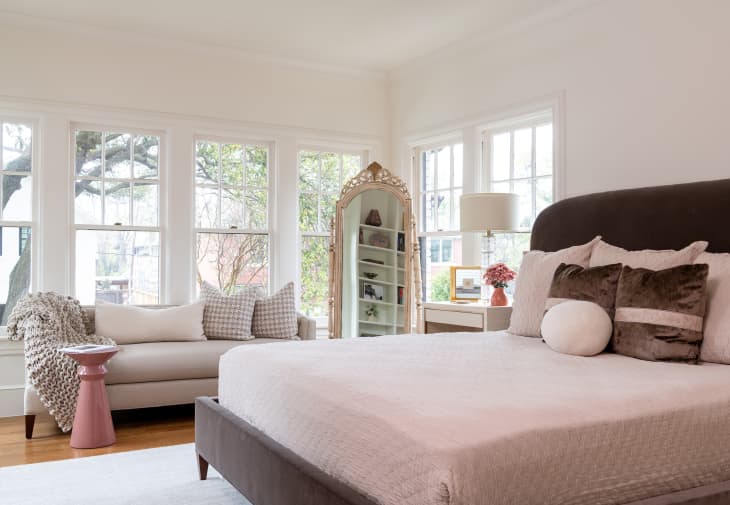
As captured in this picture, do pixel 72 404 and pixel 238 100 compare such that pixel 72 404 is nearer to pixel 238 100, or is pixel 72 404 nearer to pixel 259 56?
pixel 238 100

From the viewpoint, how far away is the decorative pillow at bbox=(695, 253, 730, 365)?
2449mm

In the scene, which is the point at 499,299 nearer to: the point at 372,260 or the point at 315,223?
the point at 372,260

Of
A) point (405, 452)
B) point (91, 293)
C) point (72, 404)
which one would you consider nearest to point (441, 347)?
point (405, 452)

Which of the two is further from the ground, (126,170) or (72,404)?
(126,170)

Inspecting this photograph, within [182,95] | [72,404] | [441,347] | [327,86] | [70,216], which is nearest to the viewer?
[441,347]

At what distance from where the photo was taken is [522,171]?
4668mm

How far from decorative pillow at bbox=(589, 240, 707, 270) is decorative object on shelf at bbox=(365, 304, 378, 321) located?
230 cm

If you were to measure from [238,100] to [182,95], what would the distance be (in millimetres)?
454

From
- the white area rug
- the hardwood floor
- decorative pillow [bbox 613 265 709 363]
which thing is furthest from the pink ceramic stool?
decorative pillow [bbox 613 265 709 363]

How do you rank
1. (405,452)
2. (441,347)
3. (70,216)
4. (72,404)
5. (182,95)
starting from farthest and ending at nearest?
(182,95), (70,216), (72,404), (441,347), (405,452)

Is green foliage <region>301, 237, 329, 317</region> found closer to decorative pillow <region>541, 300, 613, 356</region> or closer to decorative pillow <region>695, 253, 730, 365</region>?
decorative pillow <region>541, 300, 613, 356</region>

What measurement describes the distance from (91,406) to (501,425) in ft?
9.28

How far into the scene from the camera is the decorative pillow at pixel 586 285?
2.80 meters

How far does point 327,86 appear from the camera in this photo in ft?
18.7
